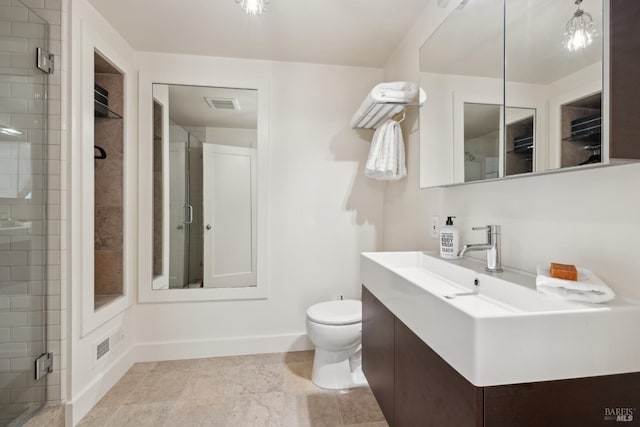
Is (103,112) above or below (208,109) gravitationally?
below

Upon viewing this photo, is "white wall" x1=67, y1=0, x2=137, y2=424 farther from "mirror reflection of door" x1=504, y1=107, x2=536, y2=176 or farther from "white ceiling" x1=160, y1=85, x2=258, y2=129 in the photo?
"mirror reflection of door" x1=504, y1=107, x2=536, y2=176

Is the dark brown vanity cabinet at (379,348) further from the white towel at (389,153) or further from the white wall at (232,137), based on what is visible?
the white wall at (232,137)

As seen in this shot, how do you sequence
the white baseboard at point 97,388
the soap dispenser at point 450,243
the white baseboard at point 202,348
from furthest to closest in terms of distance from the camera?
the white baseboard at point 202,348 → the white baseboard at point 97,388 → the soap dispenser at point 450,243

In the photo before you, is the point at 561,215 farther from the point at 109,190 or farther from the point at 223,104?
the point at 109,190

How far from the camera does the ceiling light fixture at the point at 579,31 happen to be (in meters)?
0.79

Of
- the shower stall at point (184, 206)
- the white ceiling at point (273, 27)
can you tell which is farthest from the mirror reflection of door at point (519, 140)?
the shower stall at point (184, 206)

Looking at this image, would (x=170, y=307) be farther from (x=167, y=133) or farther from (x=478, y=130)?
(x=478, y=130)

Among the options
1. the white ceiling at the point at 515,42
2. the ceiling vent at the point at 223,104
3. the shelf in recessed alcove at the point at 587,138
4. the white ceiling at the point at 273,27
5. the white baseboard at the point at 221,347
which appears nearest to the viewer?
the shelf in recessed alcove at the point at 587,138

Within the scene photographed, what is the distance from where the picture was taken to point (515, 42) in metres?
1.08

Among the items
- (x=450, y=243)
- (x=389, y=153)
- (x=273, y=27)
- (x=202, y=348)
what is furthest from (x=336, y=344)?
(x=273, y=27)

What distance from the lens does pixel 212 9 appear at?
173 centimetres

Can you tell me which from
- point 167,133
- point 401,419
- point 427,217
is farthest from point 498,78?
point 167,133

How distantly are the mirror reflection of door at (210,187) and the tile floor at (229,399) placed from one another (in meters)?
0.61

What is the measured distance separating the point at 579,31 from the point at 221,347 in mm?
2604
